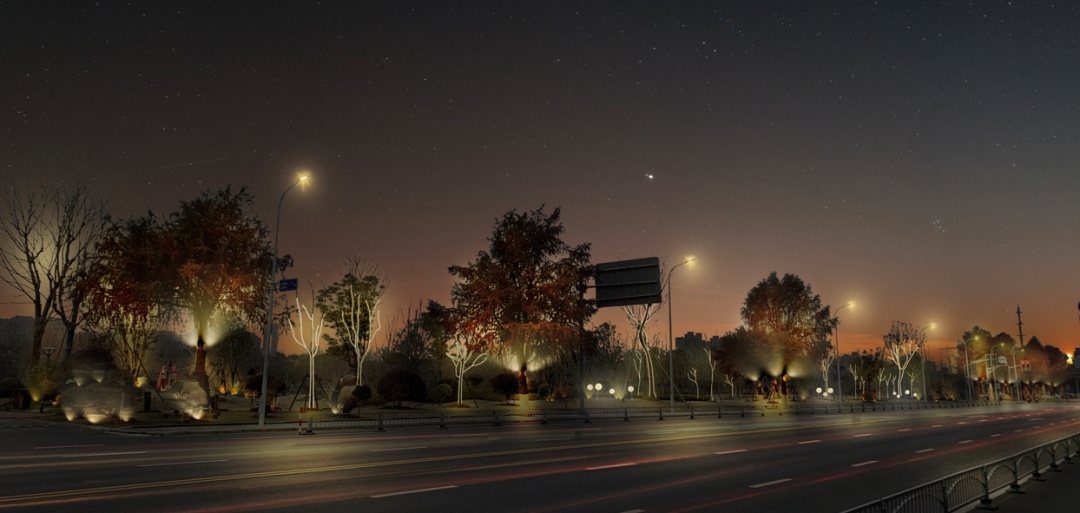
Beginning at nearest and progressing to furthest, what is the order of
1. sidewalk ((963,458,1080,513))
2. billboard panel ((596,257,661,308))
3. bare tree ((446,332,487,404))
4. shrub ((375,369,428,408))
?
1. sidewalk ((963,458,1080,513))
2. billboard panel ((596,257,661,308))
3. shrub ((375,369,428,408))
4. bare tree ((446,332,487,404))

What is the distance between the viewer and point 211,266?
40281 millimetres

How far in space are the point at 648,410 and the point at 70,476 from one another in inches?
1621

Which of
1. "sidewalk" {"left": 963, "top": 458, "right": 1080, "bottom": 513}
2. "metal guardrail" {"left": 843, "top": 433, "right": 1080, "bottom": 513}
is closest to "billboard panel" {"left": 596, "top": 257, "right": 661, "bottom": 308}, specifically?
"metal guardrail" {"left": 843, "top": 433, "right": 1080, "bottom": 513}

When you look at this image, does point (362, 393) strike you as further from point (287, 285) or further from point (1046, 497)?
point (1046, 497)

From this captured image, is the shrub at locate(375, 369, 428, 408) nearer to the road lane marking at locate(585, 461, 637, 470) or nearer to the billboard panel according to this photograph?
the billboard panel

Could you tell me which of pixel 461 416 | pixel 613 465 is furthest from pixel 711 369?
pixel 613 465

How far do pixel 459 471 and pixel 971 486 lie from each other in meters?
10.5

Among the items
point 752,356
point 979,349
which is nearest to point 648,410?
point 752,356

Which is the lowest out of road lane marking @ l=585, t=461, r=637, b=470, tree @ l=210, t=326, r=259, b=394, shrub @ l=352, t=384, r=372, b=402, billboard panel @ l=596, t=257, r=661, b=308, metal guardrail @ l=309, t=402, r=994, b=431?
metal guardrail @ l=309, t=402, r=994, b=431

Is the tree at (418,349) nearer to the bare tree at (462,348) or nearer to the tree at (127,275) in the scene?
the bare tree at (462,348)

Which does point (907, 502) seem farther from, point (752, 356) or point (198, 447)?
point (752, 356)

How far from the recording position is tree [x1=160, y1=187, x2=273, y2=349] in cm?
4041

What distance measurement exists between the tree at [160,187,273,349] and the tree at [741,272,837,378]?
58.6 m

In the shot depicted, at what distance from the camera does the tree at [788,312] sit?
3174 inches
